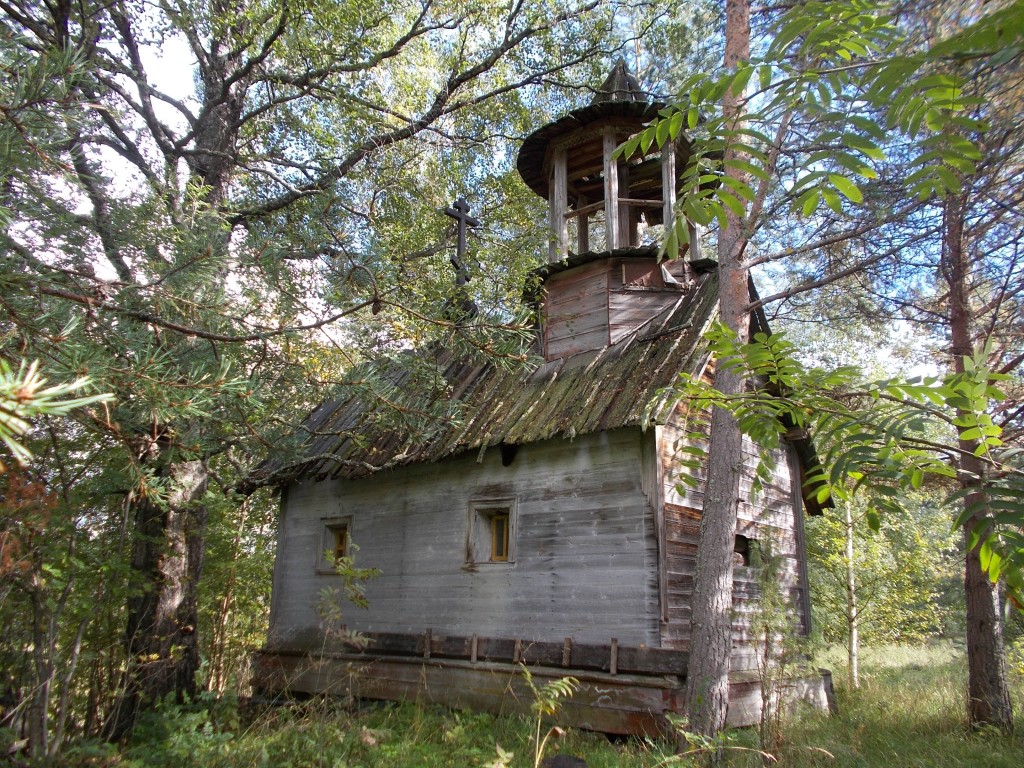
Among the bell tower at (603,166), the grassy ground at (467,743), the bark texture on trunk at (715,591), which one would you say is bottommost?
the grassy ground at (467,743)

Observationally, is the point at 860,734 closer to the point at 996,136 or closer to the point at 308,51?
the point at 996,136

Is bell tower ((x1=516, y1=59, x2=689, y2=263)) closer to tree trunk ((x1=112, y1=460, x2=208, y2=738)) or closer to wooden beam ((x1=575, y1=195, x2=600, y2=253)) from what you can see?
wooden beam ((x1=575, y1=195, x2=600, y2=253))

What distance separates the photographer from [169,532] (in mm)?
8961

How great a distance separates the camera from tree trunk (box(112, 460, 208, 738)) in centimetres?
852

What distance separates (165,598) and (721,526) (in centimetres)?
692

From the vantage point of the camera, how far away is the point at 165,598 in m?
8.86

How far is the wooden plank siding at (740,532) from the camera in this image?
820cm

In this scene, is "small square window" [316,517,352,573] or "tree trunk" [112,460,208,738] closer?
"tree trunk" [112,460,208,738]

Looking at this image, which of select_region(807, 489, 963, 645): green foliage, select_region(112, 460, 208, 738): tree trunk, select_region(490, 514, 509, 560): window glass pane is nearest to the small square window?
select_region(112, 460, 208, 738): tree trunk

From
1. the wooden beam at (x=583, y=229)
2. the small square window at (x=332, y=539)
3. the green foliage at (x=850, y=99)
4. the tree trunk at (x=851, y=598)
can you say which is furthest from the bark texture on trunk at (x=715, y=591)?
the tree trunk at (x=851, y=598)

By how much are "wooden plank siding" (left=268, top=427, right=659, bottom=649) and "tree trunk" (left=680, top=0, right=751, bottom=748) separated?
127cm

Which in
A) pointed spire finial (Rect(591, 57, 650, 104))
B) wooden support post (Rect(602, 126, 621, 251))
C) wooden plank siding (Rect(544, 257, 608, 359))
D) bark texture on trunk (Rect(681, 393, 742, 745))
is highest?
pointed spire finial (Rect(591, 57, 650, 104))

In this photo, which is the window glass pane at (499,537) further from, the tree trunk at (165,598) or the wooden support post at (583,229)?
the wooden support post at (583,229)

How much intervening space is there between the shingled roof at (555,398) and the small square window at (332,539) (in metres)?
1.03
